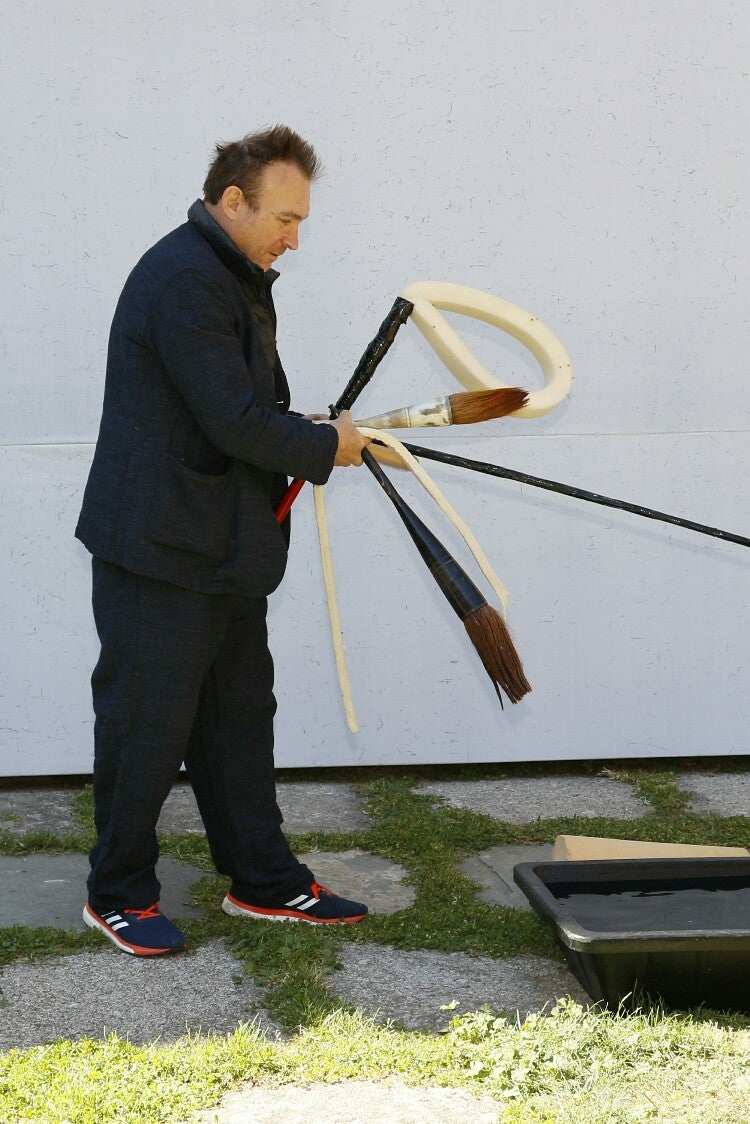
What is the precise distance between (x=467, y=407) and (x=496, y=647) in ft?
1.73

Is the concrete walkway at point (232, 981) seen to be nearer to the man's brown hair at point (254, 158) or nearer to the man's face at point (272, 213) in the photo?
the man's face at point (272, 213)

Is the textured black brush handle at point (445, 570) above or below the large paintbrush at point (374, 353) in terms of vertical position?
below

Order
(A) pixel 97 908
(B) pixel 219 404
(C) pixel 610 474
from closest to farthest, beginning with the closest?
(B) pixel 219 404, (A) pixel 97 908, (C) pixel 610 474

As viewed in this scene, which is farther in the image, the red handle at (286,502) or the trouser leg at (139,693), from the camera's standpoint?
the red handle at (286,502)

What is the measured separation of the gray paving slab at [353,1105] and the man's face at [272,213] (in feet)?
5.22

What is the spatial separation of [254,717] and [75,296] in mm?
1697

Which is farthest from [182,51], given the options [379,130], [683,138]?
[683,138]

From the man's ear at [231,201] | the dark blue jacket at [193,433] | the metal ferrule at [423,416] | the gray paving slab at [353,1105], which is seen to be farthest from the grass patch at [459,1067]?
the man's ear at [231,201]

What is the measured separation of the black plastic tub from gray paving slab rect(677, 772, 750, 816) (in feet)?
3.53

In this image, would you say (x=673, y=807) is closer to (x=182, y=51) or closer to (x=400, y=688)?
(x=400, y=688)

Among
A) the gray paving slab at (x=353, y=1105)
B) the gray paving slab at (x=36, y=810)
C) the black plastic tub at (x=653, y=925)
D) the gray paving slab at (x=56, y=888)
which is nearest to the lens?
the gray paving slab at (x=353, y=1105)

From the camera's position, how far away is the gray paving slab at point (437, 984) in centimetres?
234

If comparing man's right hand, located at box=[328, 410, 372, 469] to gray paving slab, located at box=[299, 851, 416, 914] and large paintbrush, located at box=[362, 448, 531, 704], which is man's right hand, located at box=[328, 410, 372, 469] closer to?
large paintbrush, located at box=[362, 448, 531, 704]

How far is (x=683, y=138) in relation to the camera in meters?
3.95
